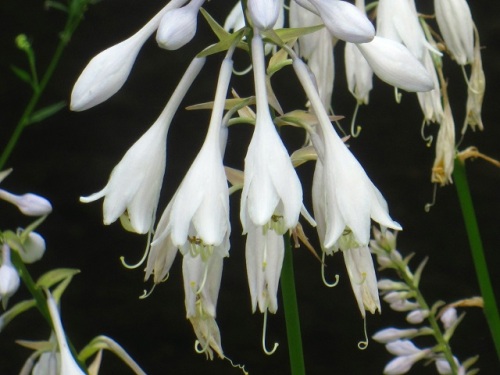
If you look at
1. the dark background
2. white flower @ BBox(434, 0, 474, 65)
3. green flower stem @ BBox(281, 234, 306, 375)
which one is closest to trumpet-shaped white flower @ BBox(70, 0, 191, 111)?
green flower stem @ BBox(281, 234, 306, 375)

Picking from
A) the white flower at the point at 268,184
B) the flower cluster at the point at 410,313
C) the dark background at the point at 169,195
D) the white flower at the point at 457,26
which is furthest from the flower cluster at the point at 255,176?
the dark background at the point at 169,195

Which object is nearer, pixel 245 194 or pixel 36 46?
pixel 245 194

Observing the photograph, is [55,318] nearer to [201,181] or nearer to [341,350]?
[201,181]

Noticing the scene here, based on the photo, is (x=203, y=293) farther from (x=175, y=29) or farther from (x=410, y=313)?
(x=410, y=313)

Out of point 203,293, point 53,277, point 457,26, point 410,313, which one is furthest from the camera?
Result: point 410,313

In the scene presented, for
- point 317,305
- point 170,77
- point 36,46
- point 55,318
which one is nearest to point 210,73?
point 170,77

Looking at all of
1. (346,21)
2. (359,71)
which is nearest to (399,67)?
(346,21)

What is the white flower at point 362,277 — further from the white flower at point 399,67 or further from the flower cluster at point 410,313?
the flower cluster at point 410,313
